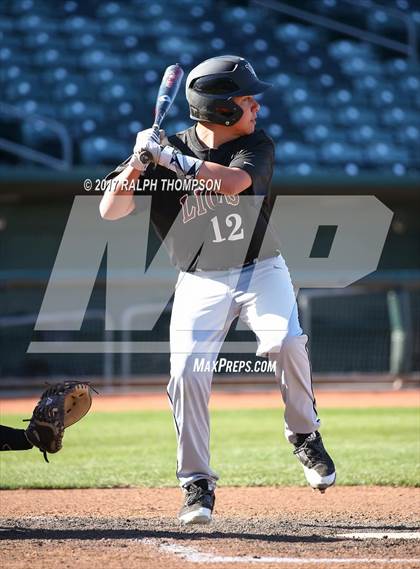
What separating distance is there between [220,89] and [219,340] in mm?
1073

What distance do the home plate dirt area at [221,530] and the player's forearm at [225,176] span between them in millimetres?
1378

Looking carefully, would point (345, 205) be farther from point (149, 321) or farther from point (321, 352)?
point (149, 321)

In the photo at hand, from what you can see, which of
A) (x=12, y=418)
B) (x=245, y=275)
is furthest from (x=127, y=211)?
(x=12, y=418)

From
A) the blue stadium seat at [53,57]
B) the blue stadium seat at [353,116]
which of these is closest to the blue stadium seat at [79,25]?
the blue stadium seat at [53,57]

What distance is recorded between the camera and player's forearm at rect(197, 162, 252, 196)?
412 centimetres

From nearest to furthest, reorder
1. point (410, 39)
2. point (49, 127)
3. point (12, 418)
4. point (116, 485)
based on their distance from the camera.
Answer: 1. point (116, 485)
2. point (12, 418)
3. point (49, 127)
4. point (410, 39)

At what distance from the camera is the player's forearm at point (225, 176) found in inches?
162

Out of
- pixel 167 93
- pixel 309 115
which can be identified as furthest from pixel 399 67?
pixel 167 93

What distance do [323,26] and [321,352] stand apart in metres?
7.46

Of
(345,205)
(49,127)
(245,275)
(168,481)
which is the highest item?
(245,275)

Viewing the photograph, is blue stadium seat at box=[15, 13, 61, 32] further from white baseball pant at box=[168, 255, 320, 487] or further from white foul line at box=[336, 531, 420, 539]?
white foul line at box=[336, 531, 420, 539]

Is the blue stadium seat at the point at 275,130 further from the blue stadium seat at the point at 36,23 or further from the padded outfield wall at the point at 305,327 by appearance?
the blue stadium seat at the point at 36,23

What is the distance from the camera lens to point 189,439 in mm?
4199

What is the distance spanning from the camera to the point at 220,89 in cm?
438
